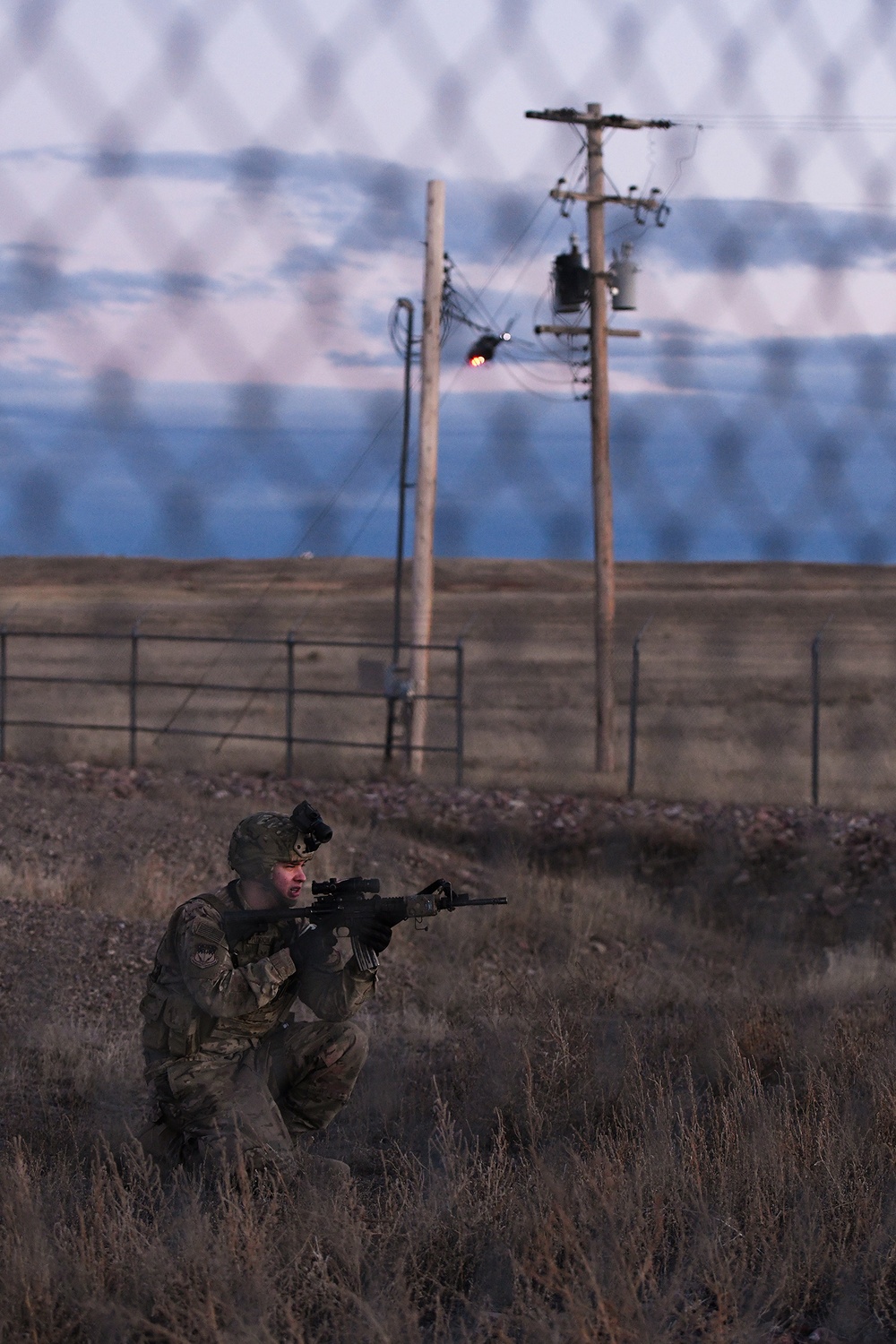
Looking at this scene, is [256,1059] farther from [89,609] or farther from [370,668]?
[89,609]

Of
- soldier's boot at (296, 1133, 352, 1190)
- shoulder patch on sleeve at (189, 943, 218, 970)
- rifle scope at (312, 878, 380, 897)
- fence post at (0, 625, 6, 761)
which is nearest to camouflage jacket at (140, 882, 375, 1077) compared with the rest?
shoulder patch on sleeve at (189, 943, 218, 970)

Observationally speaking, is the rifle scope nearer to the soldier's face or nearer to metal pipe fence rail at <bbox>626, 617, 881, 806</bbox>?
the soldier's face

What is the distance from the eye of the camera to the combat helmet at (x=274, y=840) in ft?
13.3

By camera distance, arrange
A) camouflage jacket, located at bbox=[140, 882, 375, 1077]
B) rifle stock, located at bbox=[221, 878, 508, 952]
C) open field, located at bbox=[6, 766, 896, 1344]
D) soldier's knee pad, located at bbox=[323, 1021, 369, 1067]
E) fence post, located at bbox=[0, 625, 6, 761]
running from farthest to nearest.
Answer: fence post, located at bbox=[0, 625, 6, 761] → soldier's knee pad, located at bbox=[323, 1021, 369, 1067] → camouflage jacket, located at bbox=[140, 882, 375, 1077] → rifle stock, located at bbox=[221, 878, 508, 952] → open field, located at bbox=[6, 766, 896, 1344]

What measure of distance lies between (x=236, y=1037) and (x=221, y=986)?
0.37 m

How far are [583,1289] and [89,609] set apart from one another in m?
41.6

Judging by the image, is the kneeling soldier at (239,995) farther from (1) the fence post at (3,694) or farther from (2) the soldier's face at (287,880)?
(1) the fence post at (3,694)

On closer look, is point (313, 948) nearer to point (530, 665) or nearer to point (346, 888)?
point (346, 888)

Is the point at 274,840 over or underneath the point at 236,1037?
over

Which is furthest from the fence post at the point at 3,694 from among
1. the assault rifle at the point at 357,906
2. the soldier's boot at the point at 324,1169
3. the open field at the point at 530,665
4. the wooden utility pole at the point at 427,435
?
the assault rifle at the point at 357,906

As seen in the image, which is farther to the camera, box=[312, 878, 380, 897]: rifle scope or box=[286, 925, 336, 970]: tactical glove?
box=[286, 925, 336, 970]: tactical glove

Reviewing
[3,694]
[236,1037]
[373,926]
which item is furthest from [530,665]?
[373,926]

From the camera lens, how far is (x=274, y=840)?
408 cm

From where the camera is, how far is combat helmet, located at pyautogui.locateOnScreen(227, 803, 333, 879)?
405 cm
